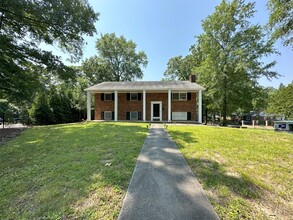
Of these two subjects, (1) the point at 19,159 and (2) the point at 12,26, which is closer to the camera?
(1) the point at 19,159

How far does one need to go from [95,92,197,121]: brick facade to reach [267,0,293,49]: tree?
465 inches

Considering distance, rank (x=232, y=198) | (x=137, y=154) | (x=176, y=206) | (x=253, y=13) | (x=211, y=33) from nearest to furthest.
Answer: (x=176, y=206) < (x=232, y=198) < (x=137, y=154) < (x=253, y=13) < (x=211, y=33)

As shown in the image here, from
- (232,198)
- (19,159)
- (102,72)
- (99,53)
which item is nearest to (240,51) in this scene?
(232,198)

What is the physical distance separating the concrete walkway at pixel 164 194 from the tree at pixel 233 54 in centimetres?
1759

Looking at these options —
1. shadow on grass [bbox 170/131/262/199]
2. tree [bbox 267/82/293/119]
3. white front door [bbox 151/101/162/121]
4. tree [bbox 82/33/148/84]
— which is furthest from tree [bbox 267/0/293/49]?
tree [bbox 82/33/148/84]

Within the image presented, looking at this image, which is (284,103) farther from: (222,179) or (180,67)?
(222,179)

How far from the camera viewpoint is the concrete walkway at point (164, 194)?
107 inches

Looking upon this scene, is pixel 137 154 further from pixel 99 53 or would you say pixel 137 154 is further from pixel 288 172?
pixel 99 53

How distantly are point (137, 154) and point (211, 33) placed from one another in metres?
20.8

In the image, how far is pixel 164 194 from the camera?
3270mm

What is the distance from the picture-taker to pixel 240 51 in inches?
727

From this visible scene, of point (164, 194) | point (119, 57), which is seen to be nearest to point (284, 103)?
point (119, 57)

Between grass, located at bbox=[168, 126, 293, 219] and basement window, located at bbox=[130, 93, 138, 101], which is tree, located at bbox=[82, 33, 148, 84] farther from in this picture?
grass, located at bbox=[168, 126, 293, 219]

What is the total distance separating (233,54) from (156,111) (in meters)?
10.8
